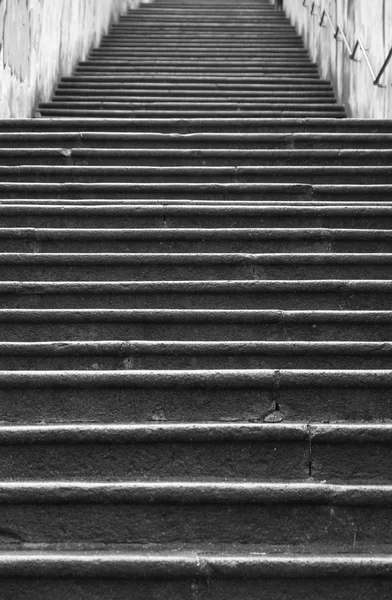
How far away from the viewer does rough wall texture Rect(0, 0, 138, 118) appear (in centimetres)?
654

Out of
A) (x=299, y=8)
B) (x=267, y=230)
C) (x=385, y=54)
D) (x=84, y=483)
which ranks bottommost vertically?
(x=84, y=483)

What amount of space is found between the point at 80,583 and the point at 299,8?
30.9 ft

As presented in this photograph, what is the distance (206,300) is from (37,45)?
4288 millimetres

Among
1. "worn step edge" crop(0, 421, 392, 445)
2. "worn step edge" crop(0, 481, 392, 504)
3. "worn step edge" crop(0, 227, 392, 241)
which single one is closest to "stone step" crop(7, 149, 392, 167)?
"worn step edge" crop(0, 227, 392, 241)

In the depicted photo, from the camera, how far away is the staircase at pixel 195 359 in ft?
8.76

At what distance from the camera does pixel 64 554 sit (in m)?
2.60

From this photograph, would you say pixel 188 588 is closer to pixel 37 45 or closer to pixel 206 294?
pixel 206 294

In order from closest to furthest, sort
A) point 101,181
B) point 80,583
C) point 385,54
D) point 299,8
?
point 80,583 → point 101,181 → point 385,54 → point 299,8

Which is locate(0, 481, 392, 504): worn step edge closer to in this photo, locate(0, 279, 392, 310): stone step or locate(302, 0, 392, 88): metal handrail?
locate(0, 279, 392, 310): stone step

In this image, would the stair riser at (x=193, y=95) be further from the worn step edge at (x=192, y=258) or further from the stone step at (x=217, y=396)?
the stone step at (x=217, y=396)

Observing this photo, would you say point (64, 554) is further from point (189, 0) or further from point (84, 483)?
point (189, 0)

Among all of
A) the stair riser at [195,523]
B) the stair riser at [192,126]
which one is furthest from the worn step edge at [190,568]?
the stair riser at [192,126]

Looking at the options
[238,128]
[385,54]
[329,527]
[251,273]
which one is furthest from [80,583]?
[385,54]

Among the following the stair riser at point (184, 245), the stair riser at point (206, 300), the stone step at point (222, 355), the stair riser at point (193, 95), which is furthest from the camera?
the stair riser at point (193, 95)
